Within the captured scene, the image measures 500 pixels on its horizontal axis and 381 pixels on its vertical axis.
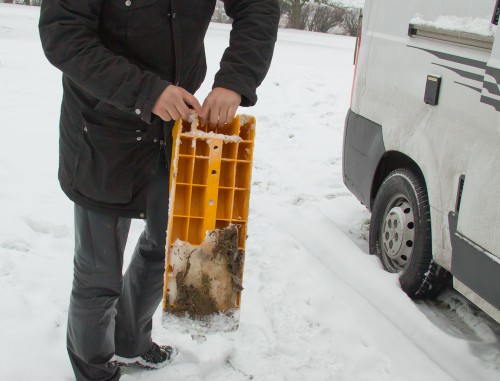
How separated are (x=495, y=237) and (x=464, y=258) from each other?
0.25 m

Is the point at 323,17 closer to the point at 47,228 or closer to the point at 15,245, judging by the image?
the point at 47,228

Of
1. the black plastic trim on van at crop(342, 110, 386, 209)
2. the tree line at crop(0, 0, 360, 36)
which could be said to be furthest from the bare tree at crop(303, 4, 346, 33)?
the black plastic trim on van at crop(342, 110, 386, 209)

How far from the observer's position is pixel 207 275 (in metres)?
2.16

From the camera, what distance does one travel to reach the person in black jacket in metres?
1.94

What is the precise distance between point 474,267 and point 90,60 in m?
1.77

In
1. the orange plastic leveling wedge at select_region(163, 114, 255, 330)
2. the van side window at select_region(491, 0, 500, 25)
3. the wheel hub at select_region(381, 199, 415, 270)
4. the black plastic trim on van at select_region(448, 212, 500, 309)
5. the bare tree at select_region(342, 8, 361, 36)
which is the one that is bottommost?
the wheel hub at select_region(381, 199, 415, 270)

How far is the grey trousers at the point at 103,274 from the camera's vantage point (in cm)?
230

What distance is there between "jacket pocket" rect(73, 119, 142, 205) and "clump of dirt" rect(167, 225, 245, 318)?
0.98 feet

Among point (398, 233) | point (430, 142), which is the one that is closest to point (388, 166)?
point (398, 233)

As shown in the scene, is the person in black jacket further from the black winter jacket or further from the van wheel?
the van wheel

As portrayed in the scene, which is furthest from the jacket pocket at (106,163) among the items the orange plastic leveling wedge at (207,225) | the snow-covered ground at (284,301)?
the snow-covered ground at (284,301)

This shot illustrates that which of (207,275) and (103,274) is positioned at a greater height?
(207,275)

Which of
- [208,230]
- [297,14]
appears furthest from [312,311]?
[297,14]

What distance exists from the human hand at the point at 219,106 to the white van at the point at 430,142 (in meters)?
1.14
